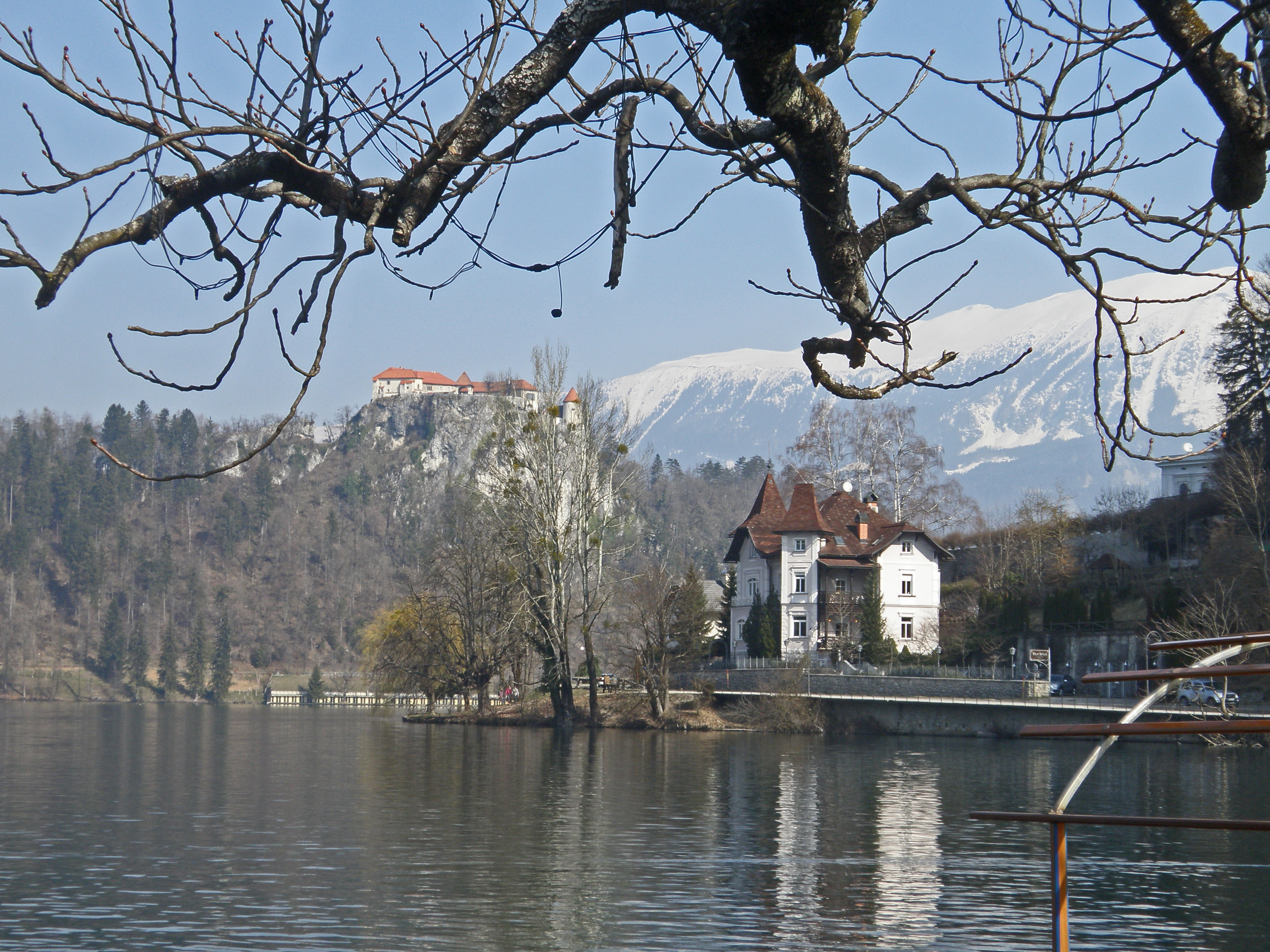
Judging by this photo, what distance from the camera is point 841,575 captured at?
235ft

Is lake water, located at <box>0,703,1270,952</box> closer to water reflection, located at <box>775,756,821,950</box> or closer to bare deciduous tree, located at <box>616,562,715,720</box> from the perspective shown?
water reflection, located at <box>775,756,821,950</box>

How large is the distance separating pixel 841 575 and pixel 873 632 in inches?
280

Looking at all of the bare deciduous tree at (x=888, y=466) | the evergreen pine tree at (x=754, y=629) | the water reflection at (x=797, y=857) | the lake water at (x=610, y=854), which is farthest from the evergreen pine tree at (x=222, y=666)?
the water reflection at (x=797, y=857)

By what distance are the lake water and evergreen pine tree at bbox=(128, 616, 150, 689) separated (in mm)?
113341

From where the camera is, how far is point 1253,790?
32.3 metres

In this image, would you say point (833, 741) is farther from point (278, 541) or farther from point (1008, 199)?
point (278, 541)

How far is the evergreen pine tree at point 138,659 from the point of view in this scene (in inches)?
5935

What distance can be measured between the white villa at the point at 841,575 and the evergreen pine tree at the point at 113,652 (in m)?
108

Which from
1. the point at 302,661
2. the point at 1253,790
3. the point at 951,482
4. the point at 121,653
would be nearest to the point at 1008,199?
the point at 1253,790

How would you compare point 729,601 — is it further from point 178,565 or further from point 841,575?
point 178,565

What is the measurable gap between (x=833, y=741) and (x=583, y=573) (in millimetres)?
12846

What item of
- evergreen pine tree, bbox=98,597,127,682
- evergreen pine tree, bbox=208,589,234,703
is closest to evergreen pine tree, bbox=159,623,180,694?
evergreen pine tree, bbox=208,589,234,703

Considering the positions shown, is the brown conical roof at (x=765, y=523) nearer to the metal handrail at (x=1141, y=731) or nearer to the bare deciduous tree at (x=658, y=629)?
the bare deciduous tree at (x=658, y=629)

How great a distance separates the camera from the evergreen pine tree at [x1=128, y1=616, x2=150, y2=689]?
150750 mm
